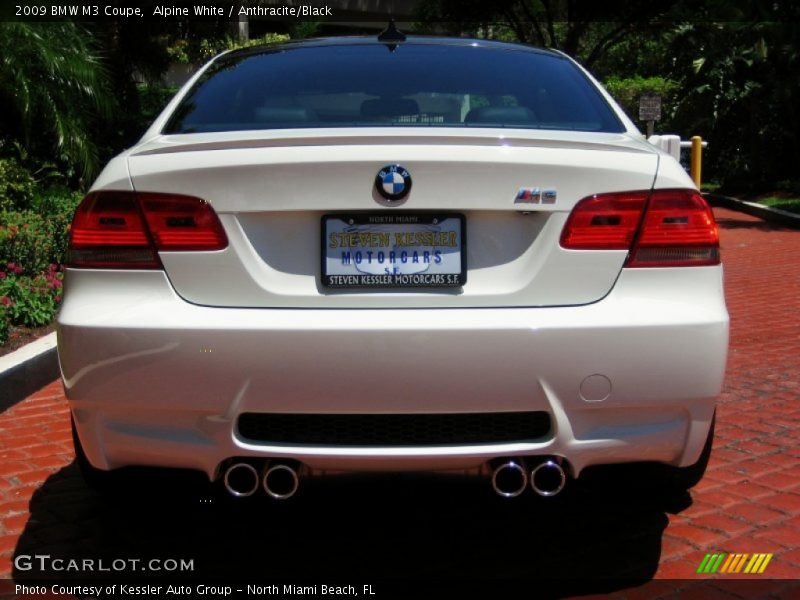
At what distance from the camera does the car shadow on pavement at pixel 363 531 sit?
3146 mm

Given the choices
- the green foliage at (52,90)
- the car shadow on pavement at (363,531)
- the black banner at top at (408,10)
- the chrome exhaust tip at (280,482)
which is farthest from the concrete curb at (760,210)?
the chrome exhaust tip at (280,482)

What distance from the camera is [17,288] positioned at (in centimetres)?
668

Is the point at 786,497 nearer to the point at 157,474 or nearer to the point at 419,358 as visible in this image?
the point at 419,358

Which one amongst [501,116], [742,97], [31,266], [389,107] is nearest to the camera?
[501,116]

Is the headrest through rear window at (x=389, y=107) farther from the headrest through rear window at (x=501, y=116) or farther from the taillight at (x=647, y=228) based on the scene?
the taillight at (x=647, y=228)

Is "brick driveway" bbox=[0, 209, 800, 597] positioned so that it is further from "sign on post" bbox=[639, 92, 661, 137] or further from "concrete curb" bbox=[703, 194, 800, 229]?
"sign on post" bbox=[639, 92, 661, 137]

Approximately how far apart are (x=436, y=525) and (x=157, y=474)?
1115 mm

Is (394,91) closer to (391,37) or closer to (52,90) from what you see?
(391,37)

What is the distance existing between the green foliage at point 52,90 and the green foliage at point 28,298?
13.7 ft

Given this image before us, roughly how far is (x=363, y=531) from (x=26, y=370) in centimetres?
279

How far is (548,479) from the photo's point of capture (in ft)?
9.28

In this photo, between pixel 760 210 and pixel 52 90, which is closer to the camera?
pixel 52 90

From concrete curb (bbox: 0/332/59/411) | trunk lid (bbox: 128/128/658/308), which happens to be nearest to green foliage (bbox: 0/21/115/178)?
concrete curb (bbox: 0/332/59/411)

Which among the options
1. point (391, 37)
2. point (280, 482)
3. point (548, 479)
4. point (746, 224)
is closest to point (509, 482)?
point (548, 479)
